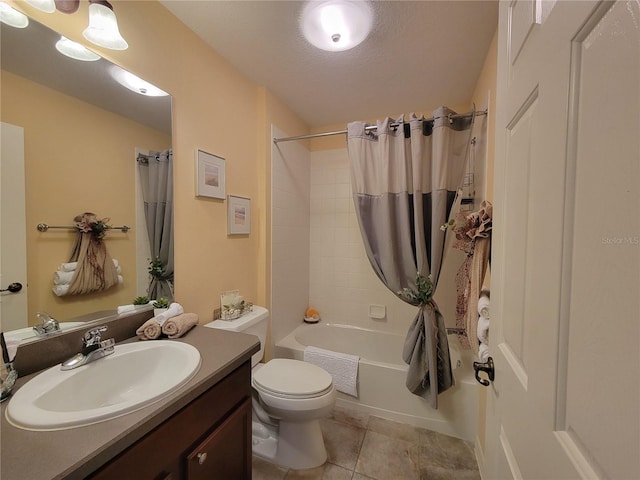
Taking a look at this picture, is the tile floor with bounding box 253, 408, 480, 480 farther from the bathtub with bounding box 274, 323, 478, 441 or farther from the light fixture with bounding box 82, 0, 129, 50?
the light fixture with bounding box 82, 0, 129, 50

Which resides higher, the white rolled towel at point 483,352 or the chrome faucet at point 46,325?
the chrome faucet at point 46,325

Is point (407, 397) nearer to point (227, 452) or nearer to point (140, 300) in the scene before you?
point (227, 452)

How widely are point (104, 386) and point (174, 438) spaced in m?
0.37

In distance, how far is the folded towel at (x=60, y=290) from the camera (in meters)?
0.95

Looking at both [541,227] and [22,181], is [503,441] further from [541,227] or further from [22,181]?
[22,181]

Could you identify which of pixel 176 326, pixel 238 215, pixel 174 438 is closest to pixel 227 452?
pixel 174 438

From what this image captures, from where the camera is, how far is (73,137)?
3.22 ft

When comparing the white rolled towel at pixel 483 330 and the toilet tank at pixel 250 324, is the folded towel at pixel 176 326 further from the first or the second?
the white rolled towel at pixel 483 330

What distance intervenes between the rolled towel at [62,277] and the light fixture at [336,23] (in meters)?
1.55

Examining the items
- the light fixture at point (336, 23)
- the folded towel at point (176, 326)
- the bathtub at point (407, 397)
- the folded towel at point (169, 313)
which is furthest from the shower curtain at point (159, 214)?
the bathtub at point (407, 397)

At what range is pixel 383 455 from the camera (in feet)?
4.99

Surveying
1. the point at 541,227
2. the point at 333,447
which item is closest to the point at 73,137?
the point at 541,227

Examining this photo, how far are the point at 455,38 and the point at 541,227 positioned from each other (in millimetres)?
1478

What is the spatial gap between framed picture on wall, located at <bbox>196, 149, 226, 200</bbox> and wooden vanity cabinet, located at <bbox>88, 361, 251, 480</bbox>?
99 centimetres
